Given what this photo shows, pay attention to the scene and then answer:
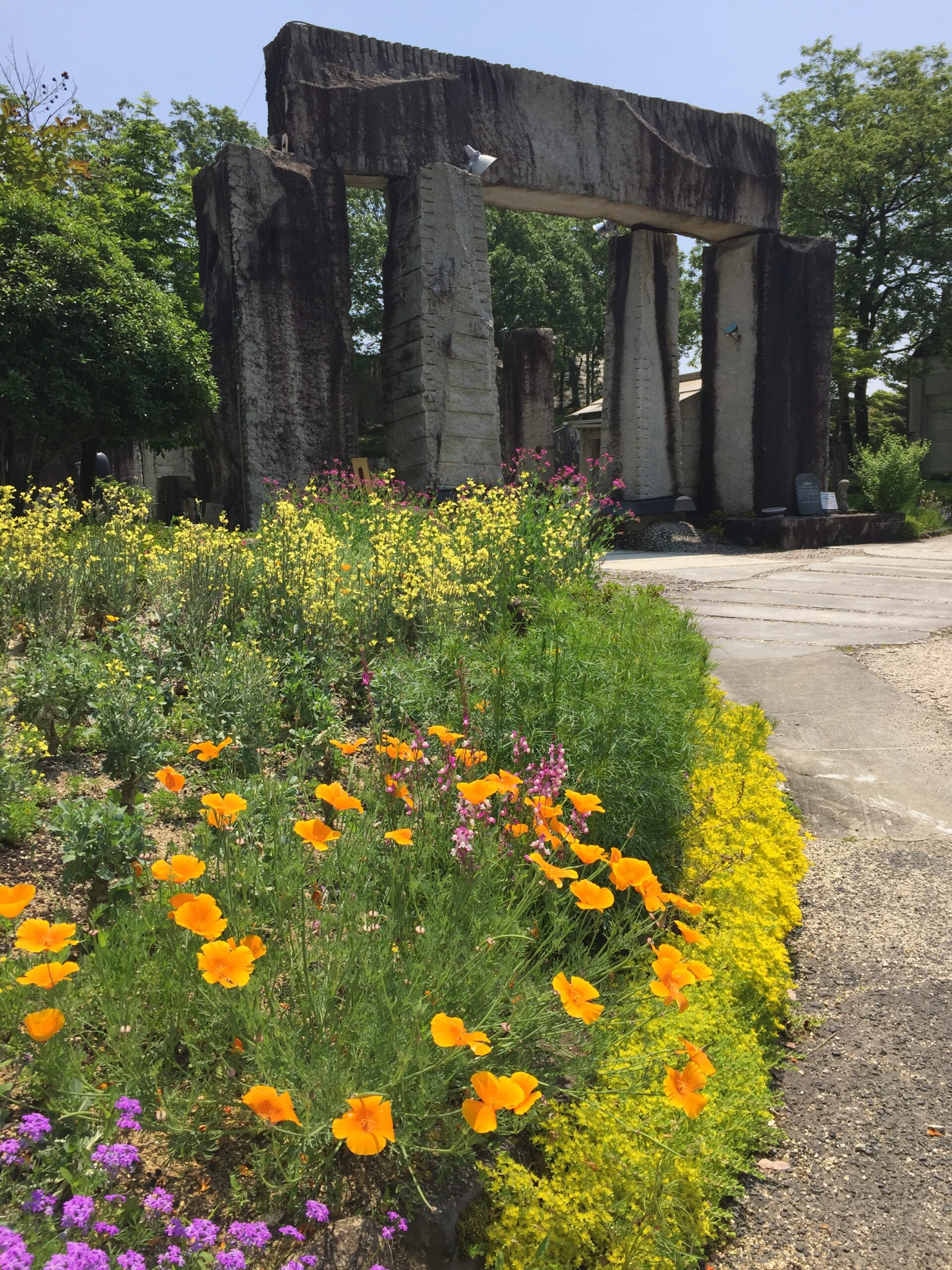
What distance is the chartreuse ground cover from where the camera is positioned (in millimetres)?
1436

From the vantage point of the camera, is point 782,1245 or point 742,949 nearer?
point 782,1245

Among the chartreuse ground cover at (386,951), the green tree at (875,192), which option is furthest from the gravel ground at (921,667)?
the green tree at (875,192)

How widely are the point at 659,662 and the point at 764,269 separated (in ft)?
39.2

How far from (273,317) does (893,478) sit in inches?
440

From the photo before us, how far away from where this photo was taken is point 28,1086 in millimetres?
1539

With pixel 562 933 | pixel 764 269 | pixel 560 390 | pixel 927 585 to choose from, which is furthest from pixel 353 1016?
pixel 560 390

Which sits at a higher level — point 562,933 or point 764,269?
point 764,269

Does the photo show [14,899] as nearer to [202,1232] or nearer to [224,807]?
[224,807]

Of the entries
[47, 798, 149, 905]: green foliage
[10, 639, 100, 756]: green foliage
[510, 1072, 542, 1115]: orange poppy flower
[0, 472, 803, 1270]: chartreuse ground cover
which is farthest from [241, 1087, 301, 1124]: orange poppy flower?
[10, 639, 100, 756]: green foliage

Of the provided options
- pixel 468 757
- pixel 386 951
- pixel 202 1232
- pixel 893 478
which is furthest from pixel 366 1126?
pixel 893 478

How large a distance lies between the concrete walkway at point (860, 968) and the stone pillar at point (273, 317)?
4.79m

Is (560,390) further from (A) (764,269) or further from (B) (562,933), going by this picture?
(B) (562,933)

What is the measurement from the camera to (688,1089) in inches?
56.9

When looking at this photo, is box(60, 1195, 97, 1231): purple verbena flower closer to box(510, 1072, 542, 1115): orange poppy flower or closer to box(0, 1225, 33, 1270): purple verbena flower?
box(0, 1225, 33, 1270): purple verbena flower
